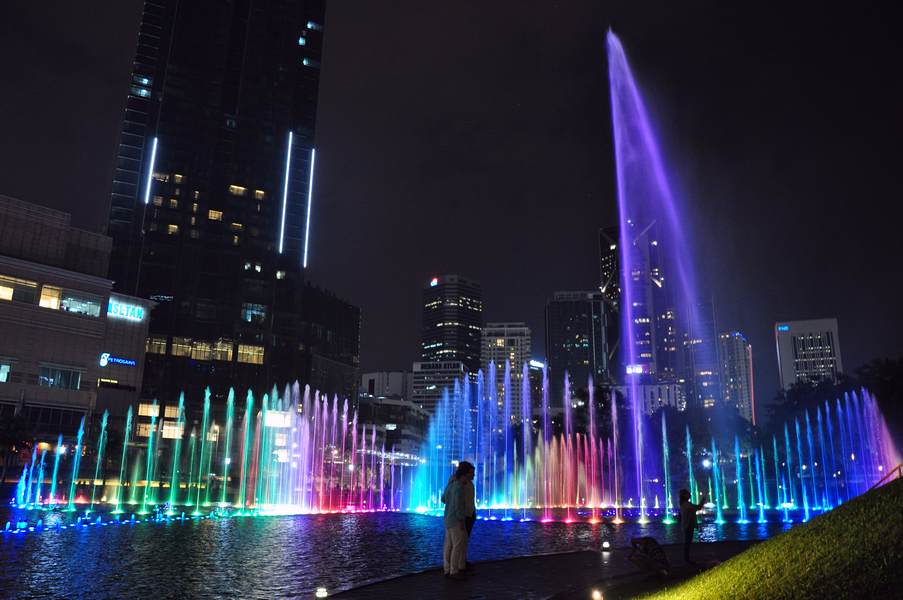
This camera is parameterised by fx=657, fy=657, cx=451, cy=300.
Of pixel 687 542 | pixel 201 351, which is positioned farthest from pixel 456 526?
pixel 201 351

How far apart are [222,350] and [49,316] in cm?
4434

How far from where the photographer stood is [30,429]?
53.7m

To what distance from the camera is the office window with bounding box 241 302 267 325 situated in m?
106

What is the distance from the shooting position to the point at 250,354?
10494 centimetres

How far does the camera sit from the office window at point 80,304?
60.7 meters

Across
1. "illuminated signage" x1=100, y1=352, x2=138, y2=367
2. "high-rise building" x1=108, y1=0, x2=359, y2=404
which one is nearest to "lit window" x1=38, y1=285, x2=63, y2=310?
"illuminated signage" x1=100, y1=352, x2=138, y2=367

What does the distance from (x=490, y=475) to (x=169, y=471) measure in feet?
169

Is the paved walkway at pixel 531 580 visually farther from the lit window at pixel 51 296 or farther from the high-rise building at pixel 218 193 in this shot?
the high-rise building at pixel 218 193

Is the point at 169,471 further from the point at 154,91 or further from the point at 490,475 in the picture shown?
the point at 154,91

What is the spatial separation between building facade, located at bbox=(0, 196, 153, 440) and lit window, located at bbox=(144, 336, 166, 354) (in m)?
35.6

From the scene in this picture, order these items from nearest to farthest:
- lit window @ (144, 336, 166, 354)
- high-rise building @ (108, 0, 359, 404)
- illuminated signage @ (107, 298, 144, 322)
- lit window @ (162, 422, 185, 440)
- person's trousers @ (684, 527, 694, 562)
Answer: person's trousers @ (684, 527, 694, 562)
illuminated signage @ (107, 298, 144, 322)
lit window @ (162, 422, 185, 440)
lit window @ (144, 336, 166, 354)
high-rise building @ (108, 0, 359, 404)

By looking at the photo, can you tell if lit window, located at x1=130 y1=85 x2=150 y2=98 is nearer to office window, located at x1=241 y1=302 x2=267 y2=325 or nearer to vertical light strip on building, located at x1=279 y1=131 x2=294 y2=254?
vertical light strip on building, located at x1=279 y1=131 x2=294 y2=254

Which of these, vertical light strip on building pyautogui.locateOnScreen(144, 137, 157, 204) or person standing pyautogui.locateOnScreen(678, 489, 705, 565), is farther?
vertical light strip on building pyautogui.locateOnScreen(144, 137, 157, 204)

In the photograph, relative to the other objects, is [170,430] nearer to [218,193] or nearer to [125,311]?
[125,311]
